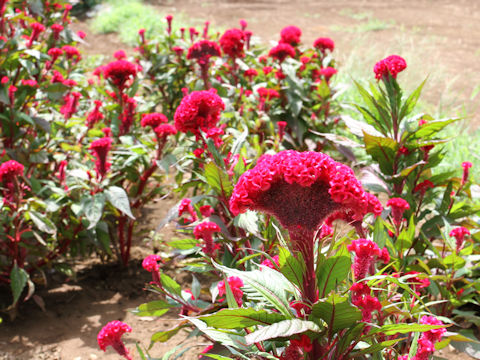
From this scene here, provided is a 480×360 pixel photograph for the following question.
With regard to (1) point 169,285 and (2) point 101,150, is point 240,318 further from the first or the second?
(2) point 101,150

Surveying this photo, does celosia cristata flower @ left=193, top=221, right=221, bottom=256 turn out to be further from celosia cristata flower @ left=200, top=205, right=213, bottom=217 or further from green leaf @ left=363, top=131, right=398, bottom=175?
green leaf @ left=363, top=131, right=398, bottom=175

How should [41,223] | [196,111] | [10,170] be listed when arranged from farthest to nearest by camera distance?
[41,223]
[10,170]
[196,111]

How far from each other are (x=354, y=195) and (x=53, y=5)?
4.09 m

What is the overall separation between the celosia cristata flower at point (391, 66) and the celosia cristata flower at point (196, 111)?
0.76m

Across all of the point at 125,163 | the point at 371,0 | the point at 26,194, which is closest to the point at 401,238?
the point at 125,163

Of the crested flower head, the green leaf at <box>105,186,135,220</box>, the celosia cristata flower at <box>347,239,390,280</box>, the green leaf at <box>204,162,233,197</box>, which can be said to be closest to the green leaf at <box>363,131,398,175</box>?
the green leaf at <box>204,162,233,197</box>

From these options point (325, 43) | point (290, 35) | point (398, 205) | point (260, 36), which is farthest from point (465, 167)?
A: point (260, 36)

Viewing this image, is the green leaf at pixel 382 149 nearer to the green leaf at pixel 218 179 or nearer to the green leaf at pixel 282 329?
the green leaf at pixel 218 179

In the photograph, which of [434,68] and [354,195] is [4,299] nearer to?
[354,195]

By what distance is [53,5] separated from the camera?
4332 millimetres

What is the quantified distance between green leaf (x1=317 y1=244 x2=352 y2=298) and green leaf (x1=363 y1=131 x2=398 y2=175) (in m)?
1.12

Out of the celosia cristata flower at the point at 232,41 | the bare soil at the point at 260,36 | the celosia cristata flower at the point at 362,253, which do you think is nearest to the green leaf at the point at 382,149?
the bare soil at the point at 260,36

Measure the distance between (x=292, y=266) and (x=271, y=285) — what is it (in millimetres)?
71

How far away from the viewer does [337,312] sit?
115 cm
